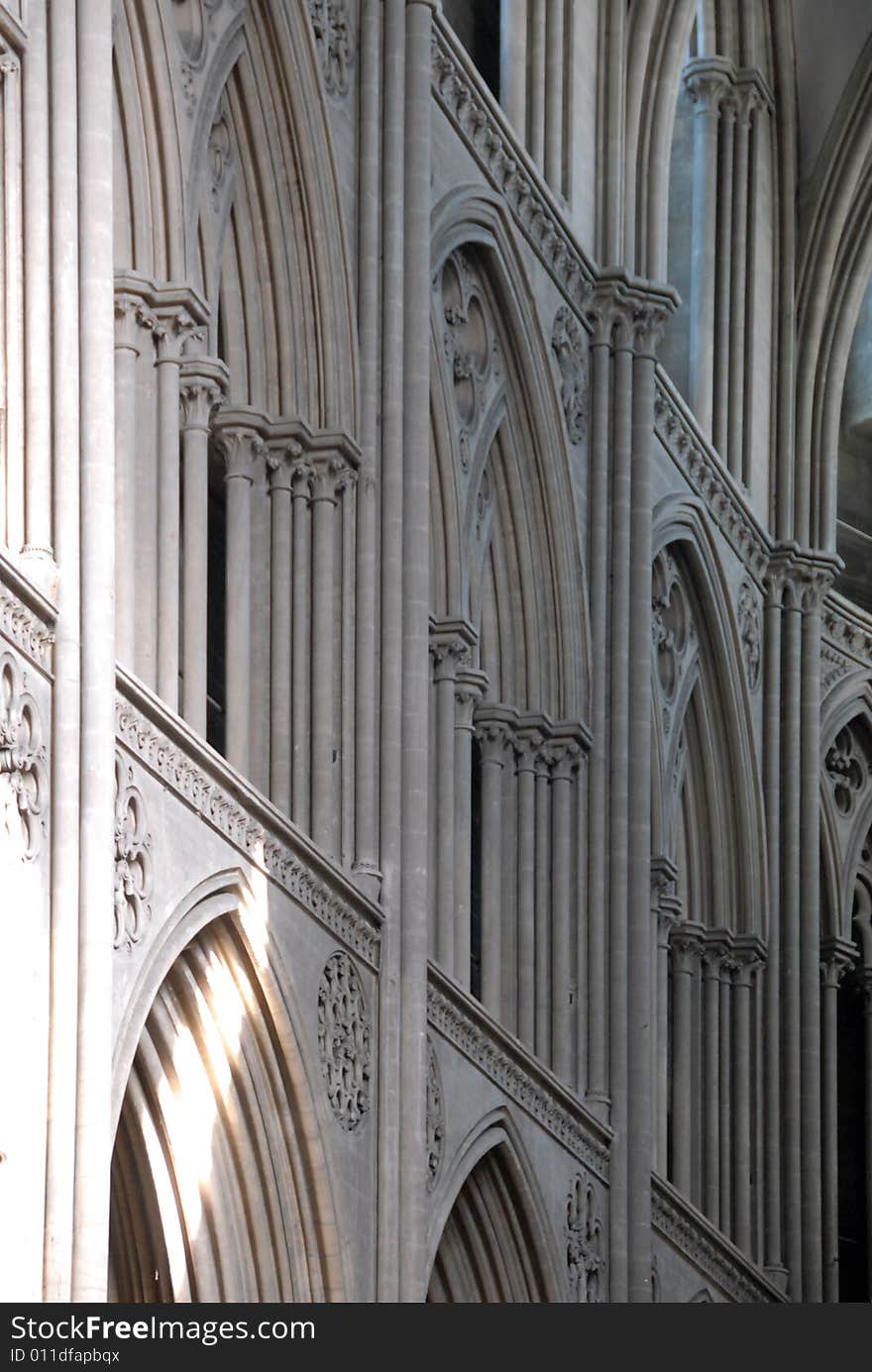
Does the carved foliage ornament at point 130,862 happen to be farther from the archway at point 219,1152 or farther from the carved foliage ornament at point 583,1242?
the carved foliage ornament at point 583,1242

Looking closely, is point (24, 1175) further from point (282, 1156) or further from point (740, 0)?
point (740, 0)

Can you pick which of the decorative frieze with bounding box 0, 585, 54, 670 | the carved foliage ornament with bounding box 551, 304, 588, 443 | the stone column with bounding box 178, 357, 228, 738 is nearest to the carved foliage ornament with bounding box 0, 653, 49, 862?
the decorative frieze with bounding box 0, 585, 54, 670

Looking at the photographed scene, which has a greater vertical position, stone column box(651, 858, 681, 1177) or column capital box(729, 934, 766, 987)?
column capital box(729, 934, 766, 987)

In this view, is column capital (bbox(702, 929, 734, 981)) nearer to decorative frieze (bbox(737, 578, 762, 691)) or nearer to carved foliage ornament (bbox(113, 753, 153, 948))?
decorative frieze (bbox(737, 578, 762, 691))

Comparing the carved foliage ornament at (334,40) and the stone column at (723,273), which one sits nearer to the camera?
the carved foliage ornament at (334,40)

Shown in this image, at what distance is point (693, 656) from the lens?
23.9 metres

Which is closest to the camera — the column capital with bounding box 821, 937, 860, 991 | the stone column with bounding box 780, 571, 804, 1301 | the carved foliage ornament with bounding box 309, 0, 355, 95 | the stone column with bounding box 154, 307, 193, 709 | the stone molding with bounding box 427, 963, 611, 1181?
the stone column with bounding box 154, 307, 193, 709

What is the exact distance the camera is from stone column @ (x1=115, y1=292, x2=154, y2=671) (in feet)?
48.6

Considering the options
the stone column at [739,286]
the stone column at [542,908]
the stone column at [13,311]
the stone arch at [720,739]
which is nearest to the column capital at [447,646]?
Result: the stone column at [542,908]

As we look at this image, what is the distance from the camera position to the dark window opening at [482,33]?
2112 centimetres

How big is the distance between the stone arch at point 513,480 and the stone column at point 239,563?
2.20m

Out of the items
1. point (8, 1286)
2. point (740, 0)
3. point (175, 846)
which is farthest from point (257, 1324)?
point (740, 0)

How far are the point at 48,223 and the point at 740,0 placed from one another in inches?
507

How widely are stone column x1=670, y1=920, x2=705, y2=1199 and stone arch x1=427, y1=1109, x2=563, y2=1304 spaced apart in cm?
397
